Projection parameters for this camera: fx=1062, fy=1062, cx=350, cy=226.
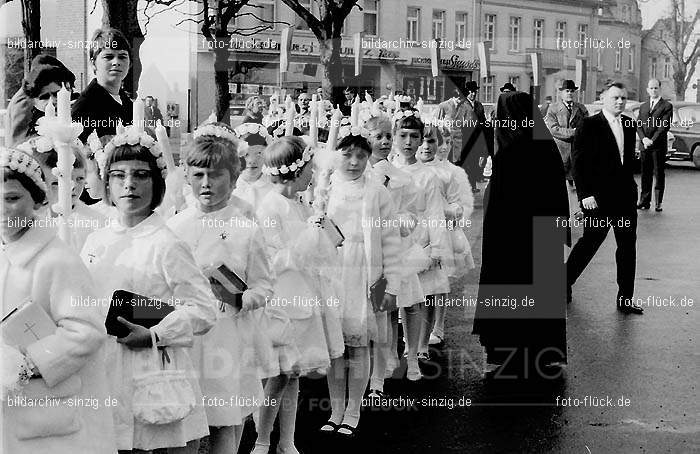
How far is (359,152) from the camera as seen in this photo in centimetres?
668

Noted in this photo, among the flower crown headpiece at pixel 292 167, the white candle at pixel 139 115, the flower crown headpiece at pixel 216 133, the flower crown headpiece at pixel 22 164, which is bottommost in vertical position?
the flower crown headpiece at pixel 292 167

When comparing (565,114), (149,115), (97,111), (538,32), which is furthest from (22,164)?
(538,32)

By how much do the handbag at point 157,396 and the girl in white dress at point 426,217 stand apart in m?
4.11

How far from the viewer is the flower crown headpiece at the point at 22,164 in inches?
140

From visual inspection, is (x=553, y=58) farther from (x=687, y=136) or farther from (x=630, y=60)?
(x=687, y=136)

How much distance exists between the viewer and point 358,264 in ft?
21.6

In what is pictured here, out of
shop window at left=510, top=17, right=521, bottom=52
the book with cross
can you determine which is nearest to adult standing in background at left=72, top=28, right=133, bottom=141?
the book with cross

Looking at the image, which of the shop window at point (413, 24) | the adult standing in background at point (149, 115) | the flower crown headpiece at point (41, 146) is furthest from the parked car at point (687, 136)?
the flower crown headpiece at point (41, 146)

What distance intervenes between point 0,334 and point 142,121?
62.5 inches

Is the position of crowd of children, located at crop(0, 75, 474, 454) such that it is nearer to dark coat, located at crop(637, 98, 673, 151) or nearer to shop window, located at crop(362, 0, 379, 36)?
dark coat, located at crop(637, 98, 673, 151)

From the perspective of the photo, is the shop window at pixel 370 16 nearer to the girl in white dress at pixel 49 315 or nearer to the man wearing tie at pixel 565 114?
the man wearing tie at pixel 565 114

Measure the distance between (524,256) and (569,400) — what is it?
1.24m

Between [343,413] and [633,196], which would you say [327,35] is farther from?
[343,413]

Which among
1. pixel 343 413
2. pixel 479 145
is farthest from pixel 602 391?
pixel 479 145
